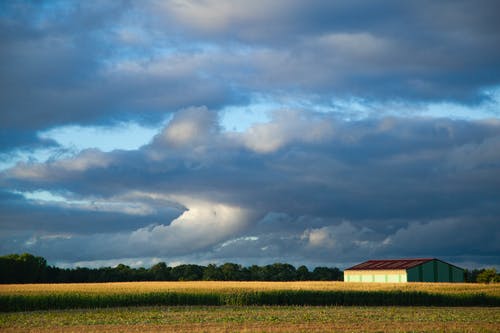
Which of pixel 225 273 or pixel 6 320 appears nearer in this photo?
pixel 6 320

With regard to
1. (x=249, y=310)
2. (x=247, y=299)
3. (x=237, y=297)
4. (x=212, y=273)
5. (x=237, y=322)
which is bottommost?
(x=237, y=322)

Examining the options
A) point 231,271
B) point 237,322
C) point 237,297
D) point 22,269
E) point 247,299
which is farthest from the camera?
point 231,271

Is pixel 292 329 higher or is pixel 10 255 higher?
pixel 10 255

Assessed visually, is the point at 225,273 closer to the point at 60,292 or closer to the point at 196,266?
the point at 196,266

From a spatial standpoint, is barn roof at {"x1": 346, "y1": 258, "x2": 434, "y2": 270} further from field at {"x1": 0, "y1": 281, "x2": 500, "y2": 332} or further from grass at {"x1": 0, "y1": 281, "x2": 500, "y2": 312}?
grass at {"x1": 0, "y1": 281, "x2": 500, "y2": 312}

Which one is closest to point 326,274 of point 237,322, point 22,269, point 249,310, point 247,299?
point 22,269

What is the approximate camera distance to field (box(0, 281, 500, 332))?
1492 inches

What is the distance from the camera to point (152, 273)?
134875 mm

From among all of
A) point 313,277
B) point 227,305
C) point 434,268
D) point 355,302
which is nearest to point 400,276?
point 434,268

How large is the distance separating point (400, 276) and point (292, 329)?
81412 mm

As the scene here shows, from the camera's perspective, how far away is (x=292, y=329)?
1390 inches

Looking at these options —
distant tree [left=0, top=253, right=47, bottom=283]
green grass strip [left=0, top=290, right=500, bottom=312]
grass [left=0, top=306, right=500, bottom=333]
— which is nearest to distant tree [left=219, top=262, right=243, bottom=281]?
distant tree [left=0, top=253, right=47, bottom=283]

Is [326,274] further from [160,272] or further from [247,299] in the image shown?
[247,299]

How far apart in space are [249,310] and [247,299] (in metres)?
10.2
